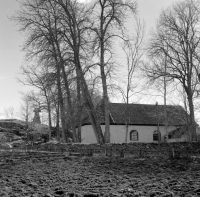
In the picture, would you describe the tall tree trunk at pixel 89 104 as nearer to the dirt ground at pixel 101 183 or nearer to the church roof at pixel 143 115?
the dirt ground at pixel 101 183

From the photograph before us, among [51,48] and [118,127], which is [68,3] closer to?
[51,48]

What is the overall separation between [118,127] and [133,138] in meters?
2.83

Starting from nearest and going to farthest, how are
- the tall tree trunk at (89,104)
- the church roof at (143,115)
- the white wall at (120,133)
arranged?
1. the tall tree trunk at (89,104)
2. the white wall at (120,133)
3. the church roof at (143,115)

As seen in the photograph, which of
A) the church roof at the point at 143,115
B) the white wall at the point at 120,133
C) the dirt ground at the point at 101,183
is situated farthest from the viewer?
the church roof at the point at 143,115

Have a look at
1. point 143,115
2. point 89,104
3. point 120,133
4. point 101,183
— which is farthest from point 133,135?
point 101,183

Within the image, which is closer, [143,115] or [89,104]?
[89,104]

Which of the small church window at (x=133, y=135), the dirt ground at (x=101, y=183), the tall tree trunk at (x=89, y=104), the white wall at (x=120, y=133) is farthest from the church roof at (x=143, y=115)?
the dirt ground at (x=101, y=183)

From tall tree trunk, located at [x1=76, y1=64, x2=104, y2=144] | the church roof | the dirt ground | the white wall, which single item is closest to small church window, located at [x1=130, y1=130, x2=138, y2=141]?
the white wall

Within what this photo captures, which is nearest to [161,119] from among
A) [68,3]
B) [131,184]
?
[68,3]

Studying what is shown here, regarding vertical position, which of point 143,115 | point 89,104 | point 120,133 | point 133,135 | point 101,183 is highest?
point 143,115

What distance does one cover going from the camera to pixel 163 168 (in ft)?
31.8

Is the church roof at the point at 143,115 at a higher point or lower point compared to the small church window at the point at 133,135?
higher

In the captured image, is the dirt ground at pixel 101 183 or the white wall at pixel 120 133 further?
the white wall at pixel 120 133

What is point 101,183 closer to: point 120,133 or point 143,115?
point 120,133
